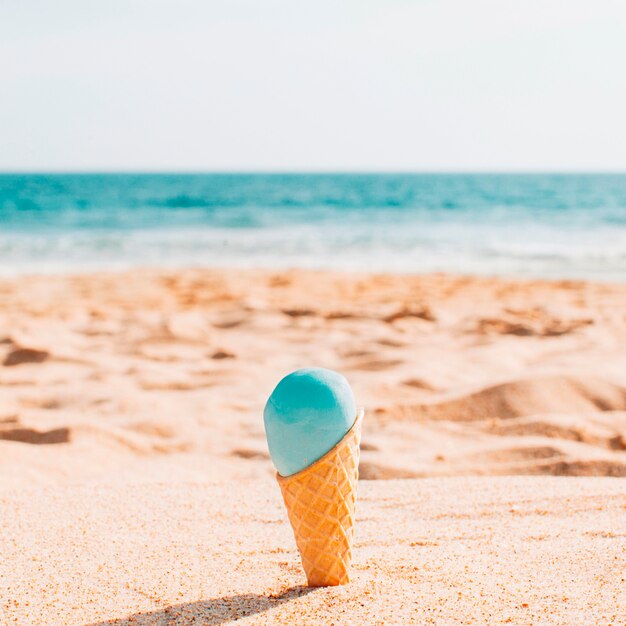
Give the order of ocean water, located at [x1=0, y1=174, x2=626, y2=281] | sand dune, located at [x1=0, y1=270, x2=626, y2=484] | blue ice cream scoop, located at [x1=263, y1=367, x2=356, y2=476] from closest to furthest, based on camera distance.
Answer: blue ice cream scoop, located at [x1=263, y1=367, x2=356, y2=476], sand dune, located at [x1=0, y1=270, x2=626, y2=484], ocean water, located at [x1=0, y1=174, x2=626, y2=281]

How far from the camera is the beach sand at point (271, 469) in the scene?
71.9 inches

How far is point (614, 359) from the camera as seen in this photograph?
462 cm

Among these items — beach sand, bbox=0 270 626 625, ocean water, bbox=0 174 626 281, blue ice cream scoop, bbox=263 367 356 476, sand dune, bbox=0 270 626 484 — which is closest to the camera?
blue ice cream scoop, bbox=263 367 356 476

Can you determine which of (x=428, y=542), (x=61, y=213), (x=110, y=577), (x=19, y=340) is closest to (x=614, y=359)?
(x=428, y=542)

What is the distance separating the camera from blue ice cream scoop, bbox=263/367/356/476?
65.7 inches

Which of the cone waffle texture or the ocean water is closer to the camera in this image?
the cone waffle texture

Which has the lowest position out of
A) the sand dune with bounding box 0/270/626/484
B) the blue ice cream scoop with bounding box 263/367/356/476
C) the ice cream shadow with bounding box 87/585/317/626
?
the sand dune with bounding box 0/270/626/484

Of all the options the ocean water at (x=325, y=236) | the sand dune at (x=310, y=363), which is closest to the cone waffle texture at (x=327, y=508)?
the sand dune at (x=310, y=363)

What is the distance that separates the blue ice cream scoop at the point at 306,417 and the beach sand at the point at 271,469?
0.36 metres

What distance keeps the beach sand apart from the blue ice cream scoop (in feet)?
1.19

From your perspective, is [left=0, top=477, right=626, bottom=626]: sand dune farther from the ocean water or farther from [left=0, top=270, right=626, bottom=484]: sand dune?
the ocean water

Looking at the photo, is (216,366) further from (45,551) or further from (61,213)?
(61,213)

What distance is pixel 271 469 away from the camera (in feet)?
10.4

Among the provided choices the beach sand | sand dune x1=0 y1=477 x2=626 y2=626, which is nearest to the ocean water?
the beach sand
